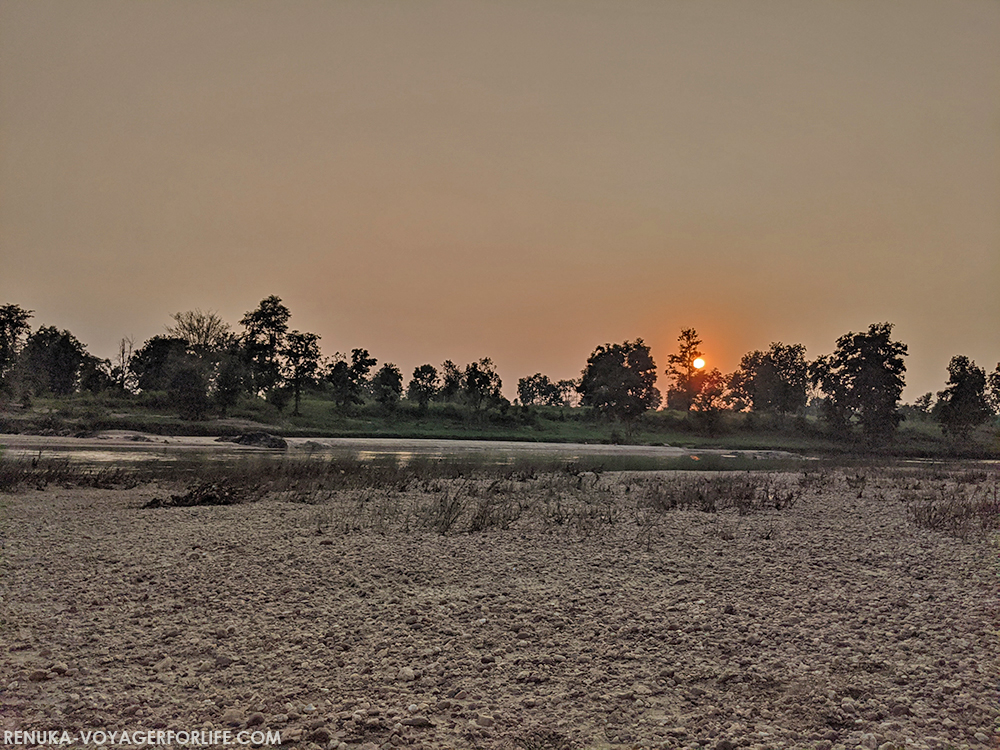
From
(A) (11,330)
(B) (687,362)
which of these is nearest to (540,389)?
(B) (687,362)

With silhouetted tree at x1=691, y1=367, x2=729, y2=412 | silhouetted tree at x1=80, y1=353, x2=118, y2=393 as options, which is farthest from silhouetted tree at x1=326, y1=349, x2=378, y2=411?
silhouetted tree at x1=691, y1=367, x2=729, y2=412

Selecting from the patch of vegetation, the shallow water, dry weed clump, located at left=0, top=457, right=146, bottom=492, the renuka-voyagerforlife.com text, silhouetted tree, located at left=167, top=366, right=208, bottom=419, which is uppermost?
silhouetted tree, located at left=167, top=366, right=208, bottom=419

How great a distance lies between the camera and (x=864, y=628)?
7062 mm

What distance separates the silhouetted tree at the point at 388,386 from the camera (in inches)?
3479

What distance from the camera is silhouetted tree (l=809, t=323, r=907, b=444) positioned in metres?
86.7

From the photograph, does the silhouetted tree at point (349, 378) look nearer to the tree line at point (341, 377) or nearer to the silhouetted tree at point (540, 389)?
the tree line at point (341, 377)

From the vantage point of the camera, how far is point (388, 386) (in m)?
89.1

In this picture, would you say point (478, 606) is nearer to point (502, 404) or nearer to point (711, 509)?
point (711, 509)

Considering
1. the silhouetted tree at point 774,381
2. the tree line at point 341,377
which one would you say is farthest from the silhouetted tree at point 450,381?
the silhouetted tree at point 774,381

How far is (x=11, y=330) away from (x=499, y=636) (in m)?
96.6

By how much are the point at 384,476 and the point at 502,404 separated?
231ft

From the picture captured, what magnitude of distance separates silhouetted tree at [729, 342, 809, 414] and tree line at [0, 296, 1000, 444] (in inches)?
526

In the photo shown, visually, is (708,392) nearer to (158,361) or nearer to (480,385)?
(480,385)

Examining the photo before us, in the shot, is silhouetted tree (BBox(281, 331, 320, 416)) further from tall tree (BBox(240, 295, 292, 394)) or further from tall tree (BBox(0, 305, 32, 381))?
tall tree (BBox(0, 305, 32, 381))
